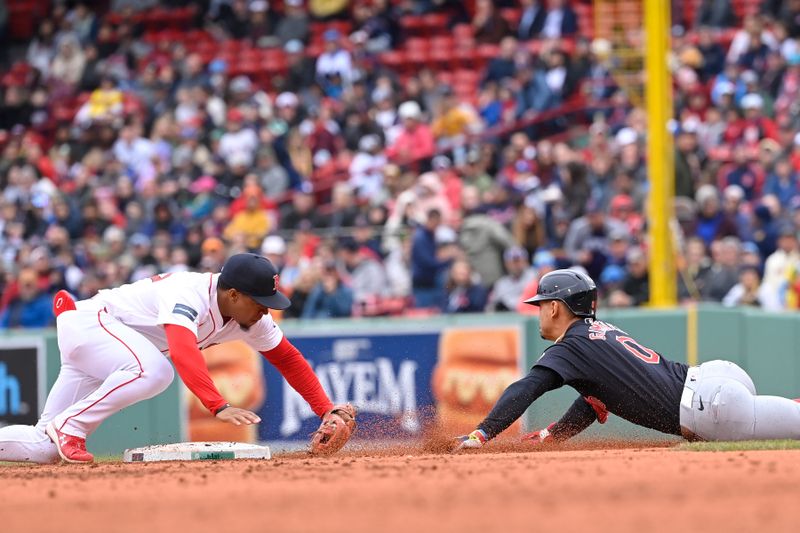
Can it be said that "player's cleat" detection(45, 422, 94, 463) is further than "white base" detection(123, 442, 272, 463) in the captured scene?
No

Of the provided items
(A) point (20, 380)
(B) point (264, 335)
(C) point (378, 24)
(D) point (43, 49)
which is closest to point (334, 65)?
(C) point (378, 24)

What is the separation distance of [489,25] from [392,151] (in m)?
3.61

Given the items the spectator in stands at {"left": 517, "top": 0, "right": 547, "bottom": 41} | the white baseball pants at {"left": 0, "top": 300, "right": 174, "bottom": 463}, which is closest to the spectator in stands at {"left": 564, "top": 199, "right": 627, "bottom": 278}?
the spectator in stands at {"left": 517, "top": 0, "right": 547, "bottom": 41}

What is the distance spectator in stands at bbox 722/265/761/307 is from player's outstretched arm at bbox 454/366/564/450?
249 inches

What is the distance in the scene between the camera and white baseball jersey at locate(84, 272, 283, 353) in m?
8.21

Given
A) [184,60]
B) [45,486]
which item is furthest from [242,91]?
[45,486]

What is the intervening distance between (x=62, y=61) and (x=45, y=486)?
1823 cm

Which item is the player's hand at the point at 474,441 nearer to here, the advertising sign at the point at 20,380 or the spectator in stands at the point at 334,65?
the advertising sign at the point at 20,380

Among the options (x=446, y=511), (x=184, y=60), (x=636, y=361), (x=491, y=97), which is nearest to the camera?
(x=446, y=511)

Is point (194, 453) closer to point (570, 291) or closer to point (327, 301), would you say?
point (570, 291)

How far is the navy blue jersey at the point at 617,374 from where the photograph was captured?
838 centimetres

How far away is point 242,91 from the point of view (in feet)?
70.5

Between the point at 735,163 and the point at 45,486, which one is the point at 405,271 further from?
the point at 45,486

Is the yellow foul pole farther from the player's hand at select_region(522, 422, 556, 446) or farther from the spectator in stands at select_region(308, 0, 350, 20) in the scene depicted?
the spectator in stands at select_region(308, 0, 350, 20)
